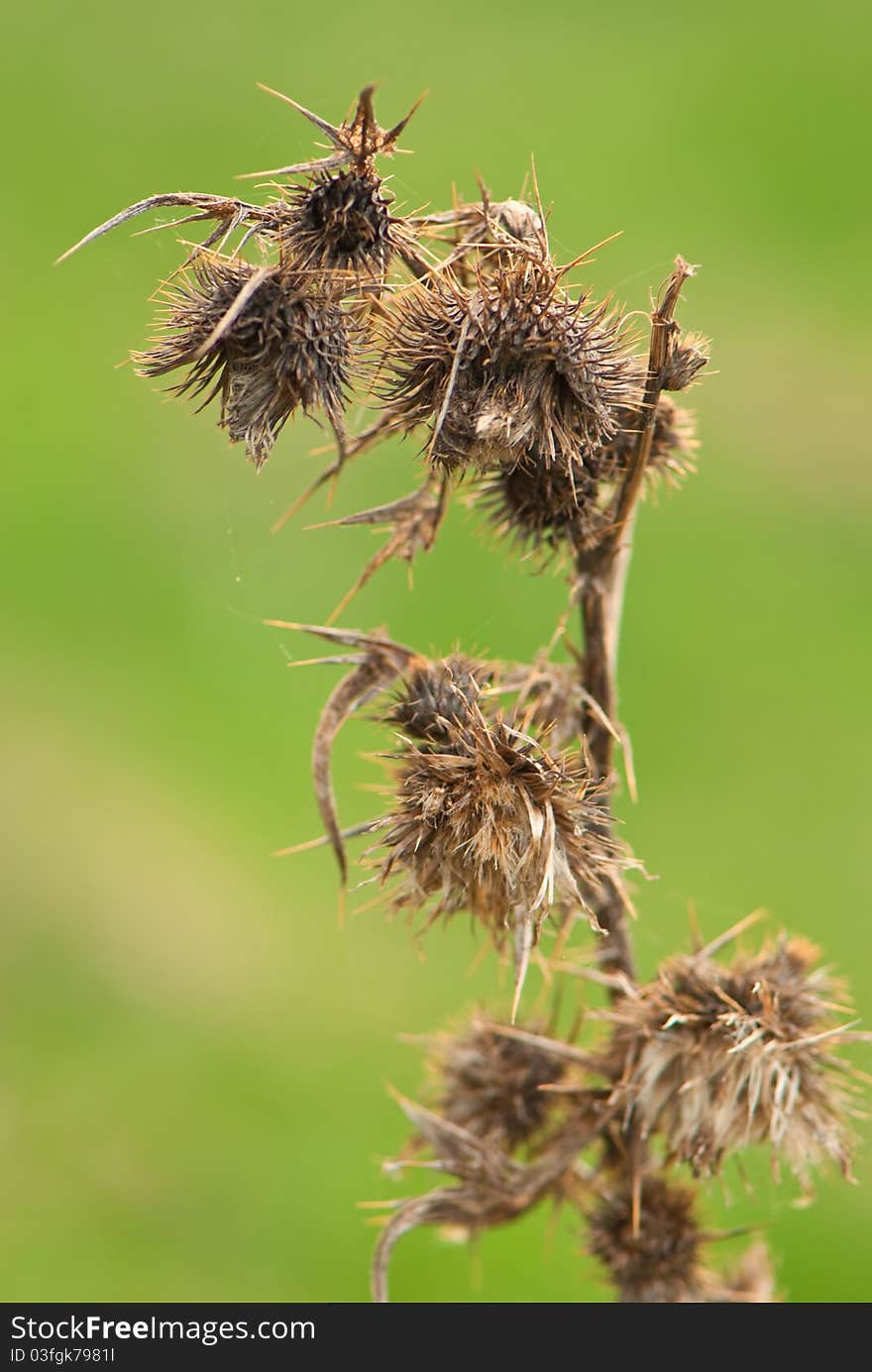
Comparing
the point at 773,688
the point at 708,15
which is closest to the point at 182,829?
the point at 773,688

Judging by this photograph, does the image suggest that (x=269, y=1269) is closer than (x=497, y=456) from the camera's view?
No

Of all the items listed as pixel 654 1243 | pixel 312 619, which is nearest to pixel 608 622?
pixel 654 1243

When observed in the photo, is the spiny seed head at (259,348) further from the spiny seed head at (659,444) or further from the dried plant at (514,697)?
the spiny seed head at (659,444)

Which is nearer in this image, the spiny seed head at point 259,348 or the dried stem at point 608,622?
the spiny seed head at point 259,348

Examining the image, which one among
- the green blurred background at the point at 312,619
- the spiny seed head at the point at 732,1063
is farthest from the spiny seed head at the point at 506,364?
the green blurred background at the point at 312,619

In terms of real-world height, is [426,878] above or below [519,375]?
below
